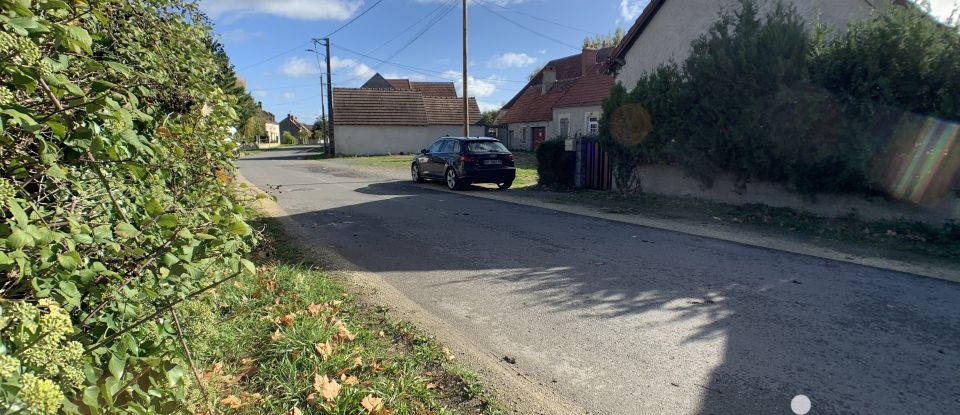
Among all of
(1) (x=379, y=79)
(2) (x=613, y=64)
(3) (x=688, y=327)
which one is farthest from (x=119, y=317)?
(1) (x=379, y=79)

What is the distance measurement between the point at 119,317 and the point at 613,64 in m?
18.8

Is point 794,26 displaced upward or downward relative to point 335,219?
upward

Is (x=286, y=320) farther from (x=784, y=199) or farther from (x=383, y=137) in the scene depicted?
(x=383, y=137)

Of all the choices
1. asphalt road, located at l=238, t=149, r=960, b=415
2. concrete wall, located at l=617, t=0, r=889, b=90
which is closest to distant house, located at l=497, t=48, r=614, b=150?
concrete wall, located at l=617, t=0, r=889, b=90

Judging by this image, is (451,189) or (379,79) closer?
(451,189)

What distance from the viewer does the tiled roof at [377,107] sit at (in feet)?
142

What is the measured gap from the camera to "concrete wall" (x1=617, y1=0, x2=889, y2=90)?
489 inches

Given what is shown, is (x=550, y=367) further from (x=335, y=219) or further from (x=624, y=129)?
(x=624, y=129)

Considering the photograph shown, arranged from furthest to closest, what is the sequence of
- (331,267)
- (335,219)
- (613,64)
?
1. (613,64)
2. (335,219)
3. (331,267)

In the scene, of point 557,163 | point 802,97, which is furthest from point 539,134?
point 802,97

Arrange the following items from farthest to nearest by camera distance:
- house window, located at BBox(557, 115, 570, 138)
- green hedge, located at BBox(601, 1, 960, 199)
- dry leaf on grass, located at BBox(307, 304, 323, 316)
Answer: house window, located at BBox(557, 115, 570, 138) < green hedge, located at BBox(601, 1, 960, 199) < dry leaf on grass, located at BBox(307, 304, 323, 316)

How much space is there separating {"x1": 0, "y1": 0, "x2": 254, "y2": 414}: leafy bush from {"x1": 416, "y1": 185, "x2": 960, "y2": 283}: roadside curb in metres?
7.39

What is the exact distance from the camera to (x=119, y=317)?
204 cm

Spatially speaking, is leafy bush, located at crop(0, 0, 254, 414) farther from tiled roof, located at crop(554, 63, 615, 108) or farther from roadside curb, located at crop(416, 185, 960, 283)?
tiled roof, located at crop(554, 63, 615, 108)
